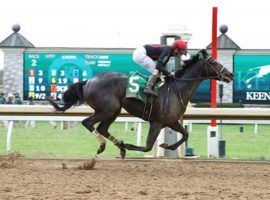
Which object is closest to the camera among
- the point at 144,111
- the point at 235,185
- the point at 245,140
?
the point at 235,185

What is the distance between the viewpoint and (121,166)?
411 inches

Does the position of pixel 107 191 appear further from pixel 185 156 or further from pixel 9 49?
pixel 9 49

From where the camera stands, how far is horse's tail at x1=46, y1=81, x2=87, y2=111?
1055 centimetres

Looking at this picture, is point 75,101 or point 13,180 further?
point 75,101

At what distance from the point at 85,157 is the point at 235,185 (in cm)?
448

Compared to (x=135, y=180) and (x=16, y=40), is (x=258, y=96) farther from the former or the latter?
(x=135, y=180)

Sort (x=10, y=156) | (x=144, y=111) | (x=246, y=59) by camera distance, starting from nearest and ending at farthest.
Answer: (x=144, y=111), (x=10, y=156), (x=246, y=59)

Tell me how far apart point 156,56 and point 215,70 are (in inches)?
34.3

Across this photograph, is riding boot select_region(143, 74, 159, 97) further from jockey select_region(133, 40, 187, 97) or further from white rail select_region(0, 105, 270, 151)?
white rail select_region(0, 105, 270, 151)

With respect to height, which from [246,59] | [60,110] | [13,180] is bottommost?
[13,180]

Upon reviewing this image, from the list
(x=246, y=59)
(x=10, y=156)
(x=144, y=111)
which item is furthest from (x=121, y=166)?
(x=246, y=59)

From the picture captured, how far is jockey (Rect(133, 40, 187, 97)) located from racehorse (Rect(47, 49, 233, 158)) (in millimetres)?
216

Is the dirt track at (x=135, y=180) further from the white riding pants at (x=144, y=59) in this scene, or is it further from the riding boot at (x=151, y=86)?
the white riding pants at (x=144, y=59)

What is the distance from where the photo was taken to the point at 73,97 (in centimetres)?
1067
